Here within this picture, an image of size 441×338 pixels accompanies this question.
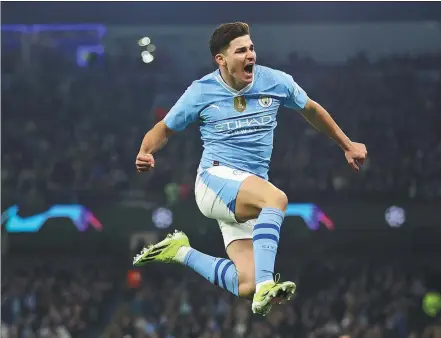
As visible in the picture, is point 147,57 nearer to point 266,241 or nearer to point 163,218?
point 163,218

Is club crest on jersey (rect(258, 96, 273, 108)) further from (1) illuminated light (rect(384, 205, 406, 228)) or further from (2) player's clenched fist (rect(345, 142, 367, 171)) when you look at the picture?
(1) illuminated light (rect(384, 205, 406, 228))

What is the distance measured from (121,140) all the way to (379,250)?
4603 millimetres

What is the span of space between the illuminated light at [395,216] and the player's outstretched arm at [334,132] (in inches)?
363

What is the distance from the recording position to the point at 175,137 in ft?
53.2

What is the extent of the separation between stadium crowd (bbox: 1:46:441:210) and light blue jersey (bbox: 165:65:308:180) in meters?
9.43

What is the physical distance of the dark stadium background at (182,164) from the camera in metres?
15.3

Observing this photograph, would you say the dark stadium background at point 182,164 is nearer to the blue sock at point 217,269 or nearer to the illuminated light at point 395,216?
the illuminated light at point 395,216

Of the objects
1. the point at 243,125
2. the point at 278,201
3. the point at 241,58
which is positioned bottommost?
the point at 278,201

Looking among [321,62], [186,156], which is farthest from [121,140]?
[321,62]

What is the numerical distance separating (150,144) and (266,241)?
0.95 metres

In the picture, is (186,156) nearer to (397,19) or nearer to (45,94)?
(45,94)

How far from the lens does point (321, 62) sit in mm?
15992

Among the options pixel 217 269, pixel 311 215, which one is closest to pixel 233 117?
pixel 217 269

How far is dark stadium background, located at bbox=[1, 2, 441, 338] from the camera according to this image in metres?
15.3
